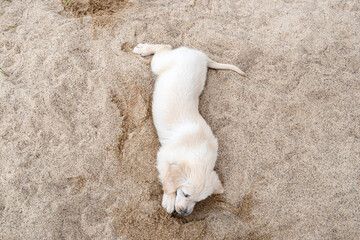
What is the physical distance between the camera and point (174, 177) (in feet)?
6.84

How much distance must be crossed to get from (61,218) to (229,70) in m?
2.32

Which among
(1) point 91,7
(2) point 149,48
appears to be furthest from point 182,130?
(1) point 91,7

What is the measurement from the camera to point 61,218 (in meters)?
2.22

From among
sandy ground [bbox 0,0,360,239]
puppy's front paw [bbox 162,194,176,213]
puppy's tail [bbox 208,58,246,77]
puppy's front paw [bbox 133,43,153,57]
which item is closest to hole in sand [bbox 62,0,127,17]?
sandy ground [bbox 0,0,360,239]

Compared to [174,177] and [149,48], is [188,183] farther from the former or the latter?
[149,48]

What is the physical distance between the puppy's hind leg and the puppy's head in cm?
148

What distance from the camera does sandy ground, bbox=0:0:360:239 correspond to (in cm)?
229

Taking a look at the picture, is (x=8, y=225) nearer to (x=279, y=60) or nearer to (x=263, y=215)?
(x=263, y=215)

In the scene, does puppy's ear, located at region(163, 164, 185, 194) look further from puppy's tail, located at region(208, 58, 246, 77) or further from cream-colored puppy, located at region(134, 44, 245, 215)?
puppy's tail, located at region(208, 58, 246, 77)

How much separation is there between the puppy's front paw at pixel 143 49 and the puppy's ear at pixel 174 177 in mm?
1503

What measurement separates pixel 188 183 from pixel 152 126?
2.73 ft

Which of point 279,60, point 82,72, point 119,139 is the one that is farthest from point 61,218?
point 279,60

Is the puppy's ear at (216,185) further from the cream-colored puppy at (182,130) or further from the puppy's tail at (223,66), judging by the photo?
the puppy's tail at (223,66)

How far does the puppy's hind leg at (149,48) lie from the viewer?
2.95 meters
